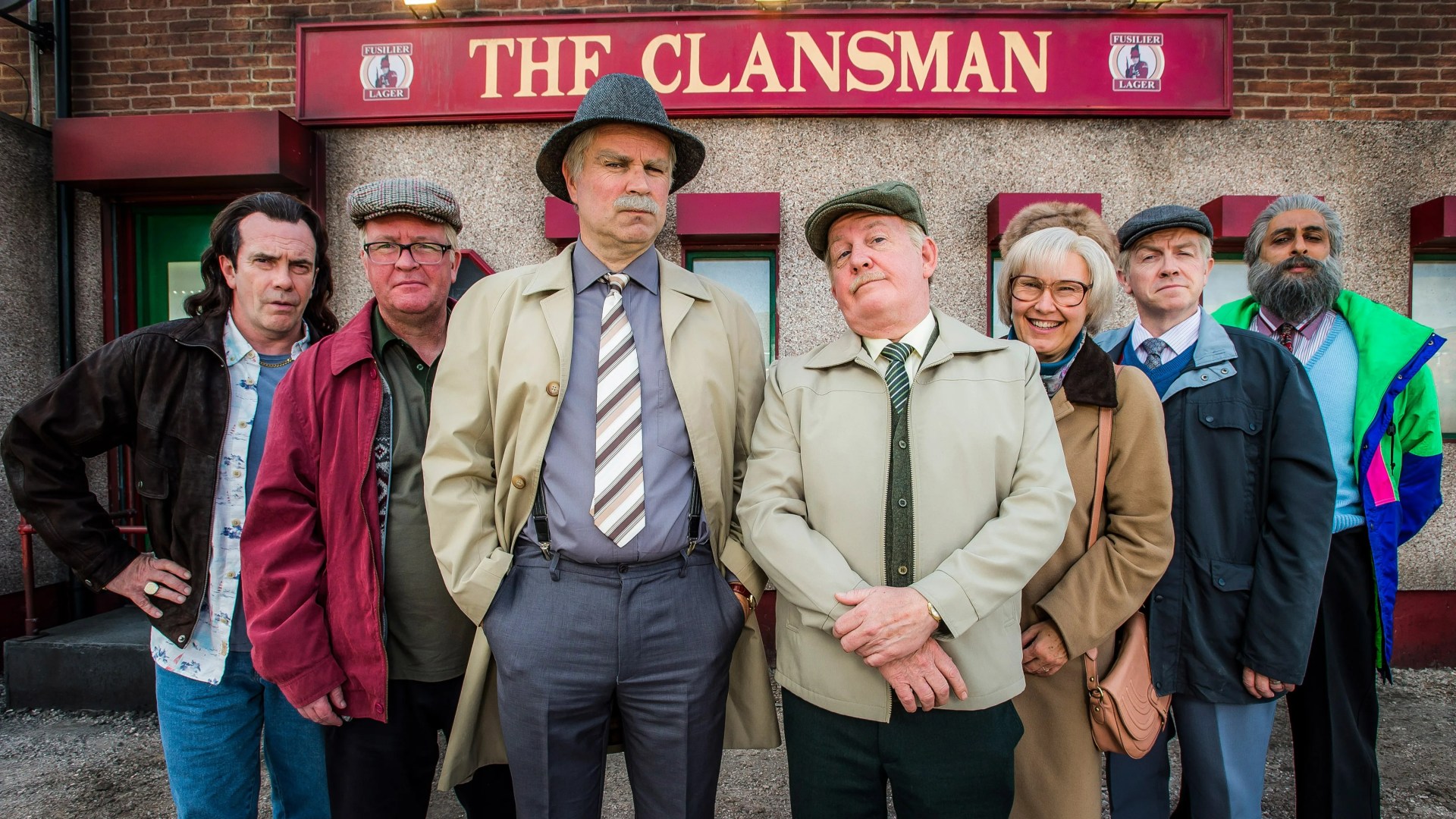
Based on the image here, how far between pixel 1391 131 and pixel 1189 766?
4.64 m

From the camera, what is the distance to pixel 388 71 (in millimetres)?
4562

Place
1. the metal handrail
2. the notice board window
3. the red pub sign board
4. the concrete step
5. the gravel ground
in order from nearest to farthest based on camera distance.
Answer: the gravel ground
the metal handrail
the concrete step
the red pub sign board
the notice board window

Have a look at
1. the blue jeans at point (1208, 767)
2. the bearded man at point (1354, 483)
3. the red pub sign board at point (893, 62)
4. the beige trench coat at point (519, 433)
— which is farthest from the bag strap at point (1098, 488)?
the red pub sign board at point (893, 62)

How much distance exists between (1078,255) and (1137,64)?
3341 millimetres

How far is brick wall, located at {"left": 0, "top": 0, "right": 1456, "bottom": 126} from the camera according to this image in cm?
Answer: 450

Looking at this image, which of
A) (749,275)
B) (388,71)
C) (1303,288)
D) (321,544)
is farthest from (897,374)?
(388,71)

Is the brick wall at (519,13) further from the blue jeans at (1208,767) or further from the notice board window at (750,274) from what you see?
the blue jeans at (1208,767)

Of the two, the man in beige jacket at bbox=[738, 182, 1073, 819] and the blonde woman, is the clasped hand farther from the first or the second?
the blonde woman

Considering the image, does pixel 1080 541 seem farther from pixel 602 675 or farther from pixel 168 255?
pixel 168 255

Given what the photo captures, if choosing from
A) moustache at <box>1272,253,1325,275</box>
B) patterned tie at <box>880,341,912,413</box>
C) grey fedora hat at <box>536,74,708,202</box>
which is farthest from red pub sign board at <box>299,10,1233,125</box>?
patterned tie at <box>880,341,912,413</box>

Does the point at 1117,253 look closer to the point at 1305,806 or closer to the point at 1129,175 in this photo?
the point at 1305,806

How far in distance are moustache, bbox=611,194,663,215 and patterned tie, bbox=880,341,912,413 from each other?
0.78 m

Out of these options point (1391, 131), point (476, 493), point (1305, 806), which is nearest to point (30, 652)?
point (476, 493)

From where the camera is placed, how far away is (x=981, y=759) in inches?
67.4
